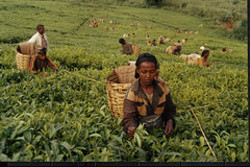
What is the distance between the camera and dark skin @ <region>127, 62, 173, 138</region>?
1969mm

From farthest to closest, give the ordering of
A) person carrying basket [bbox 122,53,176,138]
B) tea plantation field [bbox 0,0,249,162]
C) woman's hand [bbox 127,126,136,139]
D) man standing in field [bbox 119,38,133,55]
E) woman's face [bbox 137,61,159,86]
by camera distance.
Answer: man standing in field [bbox 119,38,133,55] < person carrying basket [bbox 122,53,176,138] < woman's hand [bbox 127,126,136,139] < woman's face [bbox 137,61,159,86] < tea plantation field [bbox 0,0,249,162]

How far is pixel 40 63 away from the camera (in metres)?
4.34

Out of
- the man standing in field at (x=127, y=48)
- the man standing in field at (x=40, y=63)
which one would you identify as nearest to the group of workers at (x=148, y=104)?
the man standing in field at (x=40, y=63)

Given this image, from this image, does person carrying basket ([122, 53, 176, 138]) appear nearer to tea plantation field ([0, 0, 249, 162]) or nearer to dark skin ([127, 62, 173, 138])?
dark skin ([127, 62, 173, 138])

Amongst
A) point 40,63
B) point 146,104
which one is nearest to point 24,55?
point 40,63

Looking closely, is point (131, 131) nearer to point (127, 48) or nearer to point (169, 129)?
point (169, 129)

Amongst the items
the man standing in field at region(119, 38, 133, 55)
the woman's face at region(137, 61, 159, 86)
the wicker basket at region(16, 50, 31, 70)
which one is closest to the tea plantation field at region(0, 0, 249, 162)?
the wicker basket at region(16, 50, 31, 70)

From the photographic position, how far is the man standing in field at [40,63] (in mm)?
4180

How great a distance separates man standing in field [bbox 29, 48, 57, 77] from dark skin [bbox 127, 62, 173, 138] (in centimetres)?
270

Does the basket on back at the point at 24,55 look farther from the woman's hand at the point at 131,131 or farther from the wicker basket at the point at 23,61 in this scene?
the woman's hand at the point at 131,131

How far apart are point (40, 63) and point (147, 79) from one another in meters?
3.17

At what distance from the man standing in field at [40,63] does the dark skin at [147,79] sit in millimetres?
2701

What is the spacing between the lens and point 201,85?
4.15m

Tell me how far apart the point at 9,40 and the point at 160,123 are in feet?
22.4
